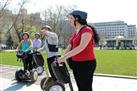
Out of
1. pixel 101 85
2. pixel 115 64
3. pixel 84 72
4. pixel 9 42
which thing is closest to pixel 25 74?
pixel 101 85

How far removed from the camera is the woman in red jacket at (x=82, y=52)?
453cm

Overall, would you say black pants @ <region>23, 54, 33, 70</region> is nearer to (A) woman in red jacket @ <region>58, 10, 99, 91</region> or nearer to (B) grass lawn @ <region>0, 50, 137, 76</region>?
(B) grass lawn @ <region>0, 50, 137, 76</region>

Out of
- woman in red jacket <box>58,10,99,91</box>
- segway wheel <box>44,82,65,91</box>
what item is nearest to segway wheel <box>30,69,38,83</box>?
segway wheel <box>44,82,65,91</box>

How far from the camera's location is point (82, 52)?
4609mm

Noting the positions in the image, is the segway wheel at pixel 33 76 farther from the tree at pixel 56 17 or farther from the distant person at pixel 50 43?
the tree at pixel 56 17

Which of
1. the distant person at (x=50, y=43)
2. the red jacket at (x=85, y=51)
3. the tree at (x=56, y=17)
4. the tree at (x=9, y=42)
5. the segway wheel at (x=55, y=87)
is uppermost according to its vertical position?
the red jacket at (x=85, y=51)

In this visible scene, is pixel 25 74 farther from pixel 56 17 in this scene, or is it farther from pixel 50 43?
→ pixel 56 17

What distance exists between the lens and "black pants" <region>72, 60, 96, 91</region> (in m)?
4.65

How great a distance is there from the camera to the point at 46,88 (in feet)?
22.2

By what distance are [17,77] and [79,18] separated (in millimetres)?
5753

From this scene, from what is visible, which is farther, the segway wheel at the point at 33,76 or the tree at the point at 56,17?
the tree at the point at 56,17

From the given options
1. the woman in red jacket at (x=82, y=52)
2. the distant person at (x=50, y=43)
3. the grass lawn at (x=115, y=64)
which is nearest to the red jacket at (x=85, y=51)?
the woman in red jacket at (x=82, y=52)

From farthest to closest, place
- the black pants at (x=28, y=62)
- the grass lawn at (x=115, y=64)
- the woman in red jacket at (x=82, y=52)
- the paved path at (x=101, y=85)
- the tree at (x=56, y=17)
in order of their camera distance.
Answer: the tree at (x=56, y=17), the grass lawn at (x=115, y=64), the black pants at (x=28, y=62), the paved path at (x=101, y=85), the woman in red jacket at (x=82, y=52)

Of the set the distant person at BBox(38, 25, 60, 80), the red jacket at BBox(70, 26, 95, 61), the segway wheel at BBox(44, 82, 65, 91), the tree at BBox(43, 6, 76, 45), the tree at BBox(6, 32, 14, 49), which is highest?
the red jacket at BBox(70, 26, 95, 61)
